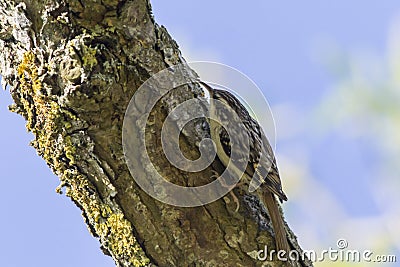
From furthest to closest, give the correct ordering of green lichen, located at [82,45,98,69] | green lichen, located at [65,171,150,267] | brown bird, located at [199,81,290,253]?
brown bird, located at [199,81,290,253]
green lichen, located at [65,171,150,267]
green lichen, located at [82,45,98,69]

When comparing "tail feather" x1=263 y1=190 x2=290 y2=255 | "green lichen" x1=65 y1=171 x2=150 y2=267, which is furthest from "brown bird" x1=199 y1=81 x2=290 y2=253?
"green lichen" x1=65 y1=171 x2=150 y2=267

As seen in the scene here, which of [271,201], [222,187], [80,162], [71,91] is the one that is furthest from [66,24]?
[271,201]

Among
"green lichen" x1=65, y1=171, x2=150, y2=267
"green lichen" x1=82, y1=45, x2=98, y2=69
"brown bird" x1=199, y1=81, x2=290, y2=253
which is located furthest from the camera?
"brown bird" x1=199, y1=81, x2=290, y2=253

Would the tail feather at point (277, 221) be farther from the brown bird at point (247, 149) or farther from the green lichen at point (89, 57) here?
the green lichen at point (89, 57)

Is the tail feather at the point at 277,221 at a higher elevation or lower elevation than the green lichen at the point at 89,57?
lower

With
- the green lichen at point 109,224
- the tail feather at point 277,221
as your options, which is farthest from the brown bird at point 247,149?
the green lichen at point 109,224

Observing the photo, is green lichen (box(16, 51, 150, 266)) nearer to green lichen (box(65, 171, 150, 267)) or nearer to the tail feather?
green lichen (box(65, 171, 150, 267))

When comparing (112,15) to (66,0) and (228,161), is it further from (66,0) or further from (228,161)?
(228,161)
